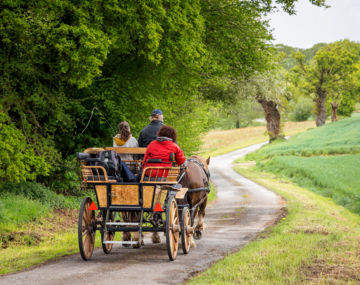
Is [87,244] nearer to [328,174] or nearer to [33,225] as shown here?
[33,225]

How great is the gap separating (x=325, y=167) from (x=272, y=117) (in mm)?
23642

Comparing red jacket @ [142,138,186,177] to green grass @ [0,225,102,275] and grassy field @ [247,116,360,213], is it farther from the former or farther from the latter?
grassy field @ [247,116,360,213]

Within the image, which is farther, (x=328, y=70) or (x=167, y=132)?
(x=328, y=70)

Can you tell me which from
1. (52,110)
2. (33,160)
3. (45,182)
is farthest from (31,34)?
(45,182)

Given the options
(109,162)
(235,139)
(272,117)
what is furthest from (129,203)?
(235,139)

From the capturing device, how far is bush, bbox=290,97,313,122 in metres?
110

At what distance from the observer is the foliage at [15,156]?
39.1 ft

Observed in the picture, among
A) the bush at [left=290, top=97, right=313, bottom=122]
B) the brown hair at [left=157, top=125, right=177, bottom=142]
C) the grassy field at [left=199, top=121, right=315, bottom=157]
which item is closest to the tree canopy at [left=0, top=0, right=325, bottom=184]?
the brown hair at [left=157, top=125, right=177, bottom=142]

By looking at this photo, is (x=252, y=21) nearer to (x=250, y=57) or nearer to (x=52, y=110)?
(x=250, y=57)

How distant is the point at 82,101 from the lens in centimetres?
1565

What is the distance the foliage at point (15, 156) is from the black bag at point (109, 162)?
15.3ft

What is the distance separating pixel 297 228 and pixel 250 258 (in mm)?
4521

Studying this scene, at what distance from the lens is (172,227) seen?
8008 millimetres

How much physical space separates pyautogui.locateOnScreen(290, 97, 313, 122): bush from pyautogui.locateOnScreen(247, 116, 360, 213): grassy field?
54.6 m
